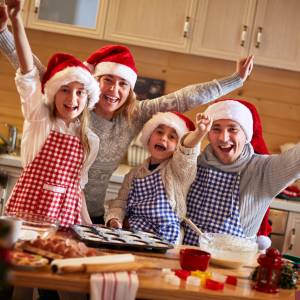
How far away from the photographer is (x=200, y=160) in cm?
166

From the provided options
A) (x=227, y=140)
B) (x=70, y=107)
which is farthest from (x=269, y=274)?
(x=70, y=107)

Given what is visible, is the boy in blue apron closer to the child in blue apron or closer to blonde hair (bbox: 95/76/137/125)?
the child in blue apron

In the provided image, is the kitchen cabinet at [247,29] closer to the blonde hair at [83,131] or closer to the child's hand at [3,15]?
the blonde hair at [83,131]

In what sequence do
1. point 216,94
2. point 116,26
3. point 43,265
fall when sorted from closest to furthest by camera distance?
point 43,265
point 216,94
point 116,26

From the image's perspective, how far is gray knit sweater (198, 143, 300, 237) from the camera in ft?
4.83

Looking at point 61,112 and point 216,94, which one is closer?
point 61,112

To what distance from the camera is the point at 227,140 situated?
61.8 inches

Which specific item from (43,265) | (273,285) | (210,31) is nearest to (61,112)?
(43,265)

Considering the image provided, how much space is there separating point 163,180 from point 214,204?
0.24 metres

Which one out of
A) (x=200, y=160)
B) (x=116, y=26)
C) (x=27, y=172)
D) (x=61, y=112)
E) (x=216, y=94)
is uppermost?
(x=116, y=26)

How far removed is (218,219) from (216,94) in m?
0.68

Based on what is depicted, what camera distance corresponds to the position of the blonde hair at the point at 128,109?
1763 millimetres

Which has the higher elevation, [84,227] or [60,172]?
[60,172]

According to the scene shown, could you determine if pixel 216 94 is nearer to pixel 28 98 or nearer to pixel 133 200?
pixel 133 200
